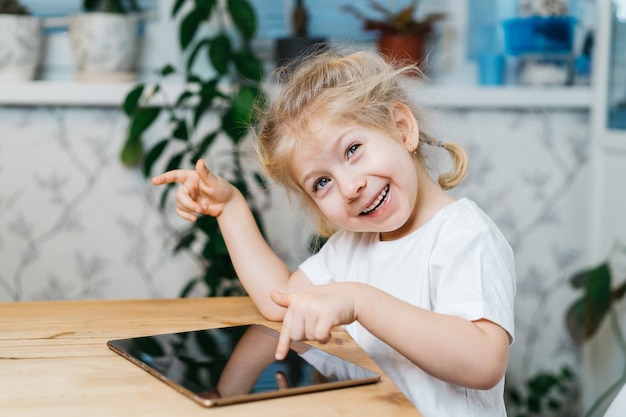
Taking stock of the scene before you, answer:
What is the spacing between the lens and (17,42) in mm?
2191

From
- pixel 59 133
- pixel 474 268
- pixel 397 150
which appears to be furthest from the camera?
pixel 59 133

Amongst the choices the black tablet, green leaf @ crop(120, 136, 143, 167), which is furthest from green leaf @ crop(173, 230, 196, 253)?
the black tablet

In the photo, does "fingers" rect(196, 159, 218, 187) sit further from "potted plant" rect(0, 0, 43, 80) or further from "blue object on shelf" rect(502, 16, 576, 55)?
"blue object on shelf" rect(502, 16, 576, 55)

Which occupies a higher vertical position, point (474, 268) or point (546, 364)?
point (474, 268)

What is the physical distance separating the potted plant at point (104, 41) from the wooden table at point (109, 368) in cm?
129

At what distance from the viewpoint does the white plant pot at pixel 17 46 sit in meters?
2.18

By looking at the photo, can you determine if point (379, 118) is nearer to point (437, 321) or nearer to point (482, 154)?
point (437, 321)

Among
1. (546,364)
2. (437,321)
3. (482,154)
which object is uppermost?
(437,321)

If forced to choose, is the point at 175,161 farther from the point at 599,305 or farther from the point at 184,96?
the point at 599,305

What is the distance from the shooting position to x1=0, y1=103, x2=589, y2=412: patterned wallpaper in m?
2.23

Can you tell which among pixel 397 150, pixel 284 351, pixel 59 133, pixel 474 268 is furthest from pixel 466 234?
pixel 59 133

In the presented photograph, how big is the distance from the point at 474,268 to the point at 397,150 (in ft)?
0.75

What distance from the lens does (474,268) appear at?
93cm

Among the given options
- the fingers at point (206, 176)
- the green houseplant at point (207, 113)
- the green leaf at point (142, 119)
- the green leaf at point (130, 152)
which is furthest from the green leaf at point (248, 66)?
the fingers at point (206, 176)
